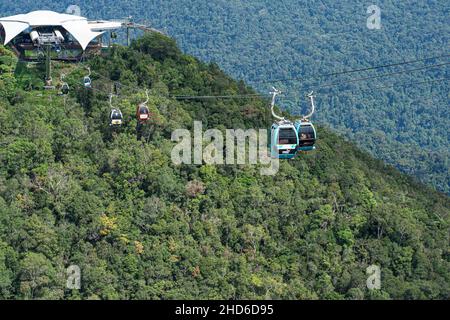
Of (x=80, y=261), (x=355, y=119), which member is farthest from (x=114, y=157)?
(x=355, y=119)

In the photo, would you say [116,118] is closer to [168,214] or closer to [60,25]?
[168,214]

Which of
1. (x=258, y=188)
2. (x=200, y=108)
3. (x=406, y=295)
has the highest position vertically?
(x=200, y=108)

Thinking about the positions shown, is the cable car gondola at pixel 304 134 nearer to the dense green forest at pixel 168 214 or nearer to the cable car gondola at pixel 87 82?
the dense green forest at pixel 168 214

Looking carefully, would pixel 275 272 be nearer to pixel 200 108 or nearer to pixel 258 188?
pixel 258 188

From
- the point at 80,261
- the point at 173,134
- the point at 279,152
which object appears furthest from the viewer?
the point at 173,134

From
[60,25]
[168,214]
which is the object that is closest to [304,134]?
[168,214]

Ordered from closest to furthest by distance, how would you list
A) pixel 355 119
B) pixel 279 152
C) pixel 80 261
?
pixel 279 152 < pixel 80 261 < pixel 355 119

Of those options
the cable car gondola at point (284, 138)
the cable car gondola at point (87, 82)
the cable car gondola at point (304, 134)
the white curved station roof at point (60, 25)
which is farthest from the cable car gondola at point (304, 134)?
the white curved station roof at point (60, 25)
